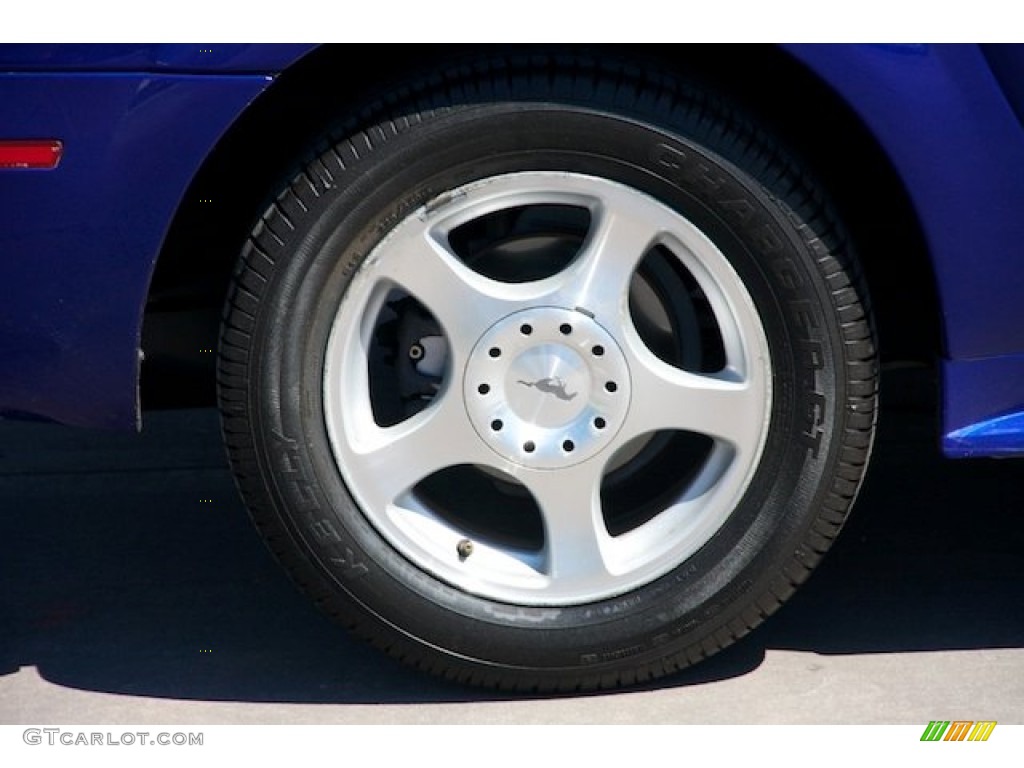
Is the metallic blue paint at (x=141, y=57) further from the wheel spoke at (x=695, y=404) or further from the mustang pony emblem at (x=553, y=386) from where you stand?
the wheel spoke at (x=695, y=404)

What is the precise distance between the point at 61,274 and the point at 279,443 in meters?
0.43

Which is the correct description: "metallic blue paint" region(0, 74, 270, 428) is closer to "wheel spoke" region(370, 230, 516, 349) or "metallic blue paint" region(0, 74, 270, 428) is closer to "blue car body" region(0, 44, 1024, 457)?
"blue car body" region(0, 44, 1024, 457)

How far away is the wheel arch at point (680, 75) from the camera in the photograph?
2.51m

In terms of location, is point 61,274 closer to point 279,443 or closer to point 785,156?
point 279,443

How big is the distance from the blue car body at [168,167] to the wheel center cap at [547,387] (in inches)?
20.5

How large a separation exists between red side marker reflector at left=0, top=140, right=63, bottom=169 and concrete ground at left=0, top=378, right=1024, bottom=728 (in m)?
0.93

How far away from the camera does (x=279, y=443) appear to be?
2.59m

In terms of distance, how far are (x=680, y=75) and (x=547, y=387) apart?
0.53 meters

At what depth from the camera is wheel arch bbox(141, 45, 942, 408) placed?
2.51m

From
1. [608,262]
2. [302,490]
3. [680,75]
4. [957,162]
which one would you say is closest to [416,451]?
[302,490]

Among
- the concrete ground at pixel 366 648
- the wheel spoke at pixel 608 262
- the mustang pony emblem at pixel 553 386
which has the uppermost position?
the wheel spoke at pixel 608 262

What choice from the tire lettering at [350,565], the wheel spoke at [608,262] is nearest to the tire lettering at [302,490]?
the tire lettering at [350,565]

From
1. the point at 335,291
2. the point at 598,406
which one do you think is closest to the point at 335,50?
the point at 335,291
